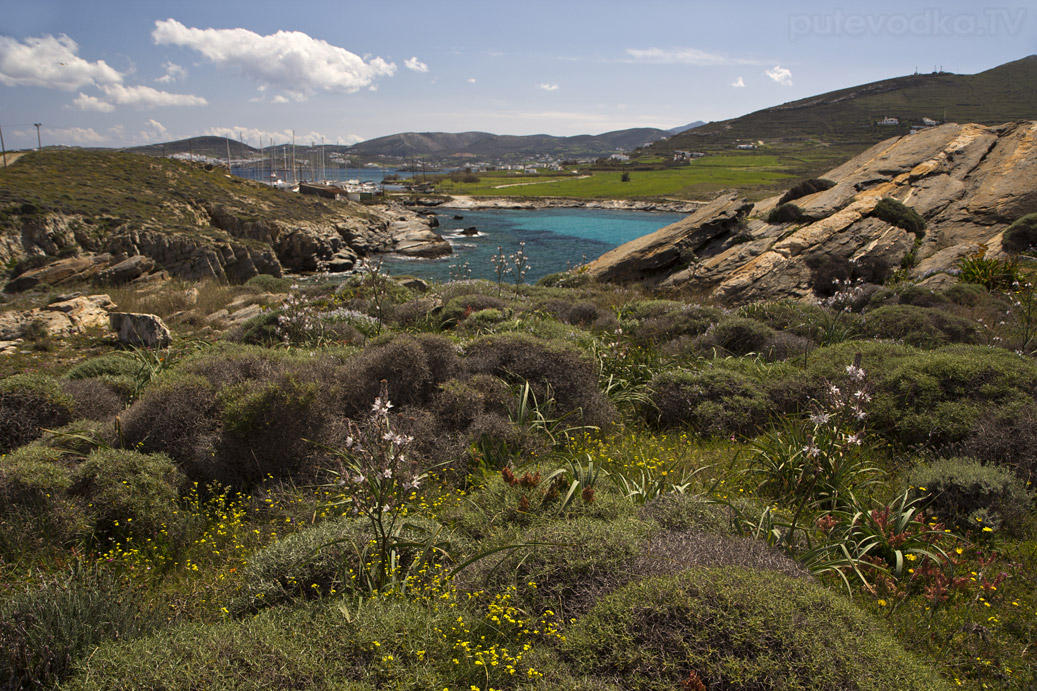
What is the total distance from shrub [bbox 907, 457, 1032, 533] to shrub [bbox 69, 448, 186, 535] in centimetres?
701

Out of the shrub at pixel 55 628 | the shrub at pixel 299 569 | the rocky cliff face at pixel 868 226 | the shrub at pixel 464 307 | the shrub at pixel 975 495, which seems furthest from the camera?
the rocky cliff face at pixel 868 226

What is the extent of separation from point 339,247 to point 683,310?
132 ft

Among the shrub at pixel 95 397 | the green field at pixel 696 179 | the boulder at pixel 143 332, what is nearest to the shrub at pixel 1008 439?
the shrub at pixel 95 397

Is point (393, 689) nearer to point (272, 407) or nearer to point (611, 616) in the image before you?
point (611, 616)

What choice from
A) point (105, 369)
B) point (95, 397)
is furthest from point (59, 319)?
point (95, 397)

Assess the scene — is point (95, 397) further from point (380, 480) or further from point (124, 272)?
point (124, 272)

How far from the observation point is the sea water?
128ft

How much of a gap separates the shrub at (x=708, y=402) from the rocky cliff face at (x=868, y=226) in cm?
970

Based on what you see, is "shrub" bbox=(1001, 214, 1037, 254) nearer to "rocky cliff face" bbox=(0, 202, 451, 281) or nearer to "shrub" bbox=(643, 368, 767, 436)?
"shrub" bbox=(643, 368, 767, 436)

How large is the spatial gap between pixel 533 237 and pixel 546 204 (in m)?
38.6

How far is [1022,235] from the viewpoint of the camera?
15258 mm

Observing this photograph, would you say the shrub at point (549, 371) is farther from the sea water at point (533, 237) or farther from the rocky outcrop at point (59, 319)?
the sea water at point (533, 237)

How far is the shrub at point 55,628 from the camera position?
9.20 ft

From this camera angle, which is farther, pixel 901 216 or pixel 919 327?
pixel 901 216
